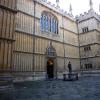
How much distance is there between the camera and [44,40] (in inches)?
783

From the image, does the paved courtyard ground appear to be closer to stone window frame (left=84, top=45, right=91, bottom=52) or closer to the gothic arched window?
the gothic arched window

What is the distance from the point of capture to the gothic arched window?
2066 centimetres

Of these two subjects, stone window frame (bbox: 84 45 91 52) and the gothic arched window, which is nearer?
the gothic arched window

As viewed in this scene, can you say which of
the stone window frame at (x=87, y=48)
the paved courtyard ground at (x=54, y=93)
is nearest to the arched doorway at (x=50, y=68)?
the stone window frame at (x=87, y=48)

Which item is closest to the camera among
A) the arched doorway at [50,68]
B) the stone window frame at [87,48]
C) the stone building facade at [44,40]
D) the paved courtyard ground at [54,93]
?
the paved courtyard ground at [54,93]

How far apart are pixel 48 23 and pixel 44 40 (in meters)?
3.12

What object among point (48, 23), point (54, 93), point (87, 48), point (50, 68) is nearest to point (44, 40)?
point (48, 23)

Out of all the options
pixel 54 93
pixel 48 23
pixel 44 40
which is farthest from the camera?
pixel 48 23

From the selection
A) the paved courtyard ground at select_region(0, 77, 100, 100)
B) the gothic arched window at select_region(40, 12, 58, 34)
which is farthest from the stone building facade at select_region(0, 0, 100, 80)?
the paved courtyard ground at select_region(0, 77, 100, 100)

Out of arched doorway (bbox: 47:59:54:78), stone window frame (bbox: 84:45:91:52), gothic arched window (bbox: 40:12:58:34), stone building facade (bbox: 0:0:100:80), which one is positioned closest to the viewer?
stone building facade (bbox: 0:0:100:80)

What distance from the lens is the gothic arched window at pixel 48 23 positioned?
813 inches

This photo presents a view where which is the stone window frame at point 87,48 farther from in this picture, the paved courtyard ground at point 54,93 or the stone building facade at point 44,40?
the paved courtyard ground at point 54,93

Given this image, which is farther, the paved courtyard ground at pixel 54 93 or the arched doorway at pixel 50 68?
the arched doorway at pixel 50 68

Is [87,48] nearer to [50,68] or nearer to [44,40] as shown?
[50,68]
